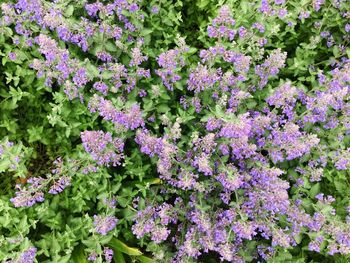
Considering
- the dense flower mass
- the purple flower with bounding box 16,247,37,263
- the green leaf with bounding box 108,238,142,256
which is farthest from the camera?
the green leaf with bounding box 108,238,142,256

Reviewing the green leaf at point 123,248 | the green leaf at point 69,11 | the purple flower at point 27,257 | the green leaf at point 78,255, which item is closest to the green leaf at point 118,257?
the green leaf at point 123,248

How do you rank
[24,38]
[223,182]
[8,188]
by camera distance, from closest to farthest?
[223,182] → [24,38] → [8,188]

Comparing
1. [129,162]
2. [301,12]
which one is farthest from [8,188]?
[301,12]

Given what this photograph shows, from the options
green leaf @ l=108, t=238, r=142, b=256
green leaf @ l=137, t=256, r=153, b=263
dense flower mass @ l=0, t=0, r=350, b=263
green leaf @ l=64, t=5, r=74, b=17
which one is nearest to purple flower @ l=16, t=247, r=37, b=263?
dense flower mass @ l=0, t=0, r=350, b=263

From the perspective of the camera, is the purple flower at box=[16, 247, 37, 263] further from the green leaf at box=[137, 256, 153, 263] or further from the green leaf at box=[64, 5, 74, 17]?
the green leaf at box=[64, 5, 74, 17]

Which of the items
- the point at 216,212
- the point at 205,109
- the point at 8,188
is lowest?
the point at 8,188

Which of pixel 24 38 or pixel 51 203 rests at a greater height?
pixel 24 38

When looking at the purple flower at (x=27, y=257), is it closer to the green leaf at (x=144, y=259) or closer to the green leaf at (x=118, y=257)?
the green leaf at (x=118, y=257)

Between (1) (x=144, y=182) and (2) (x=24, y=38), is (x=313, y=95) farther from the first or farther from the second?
(2) (x=24, y=38)
